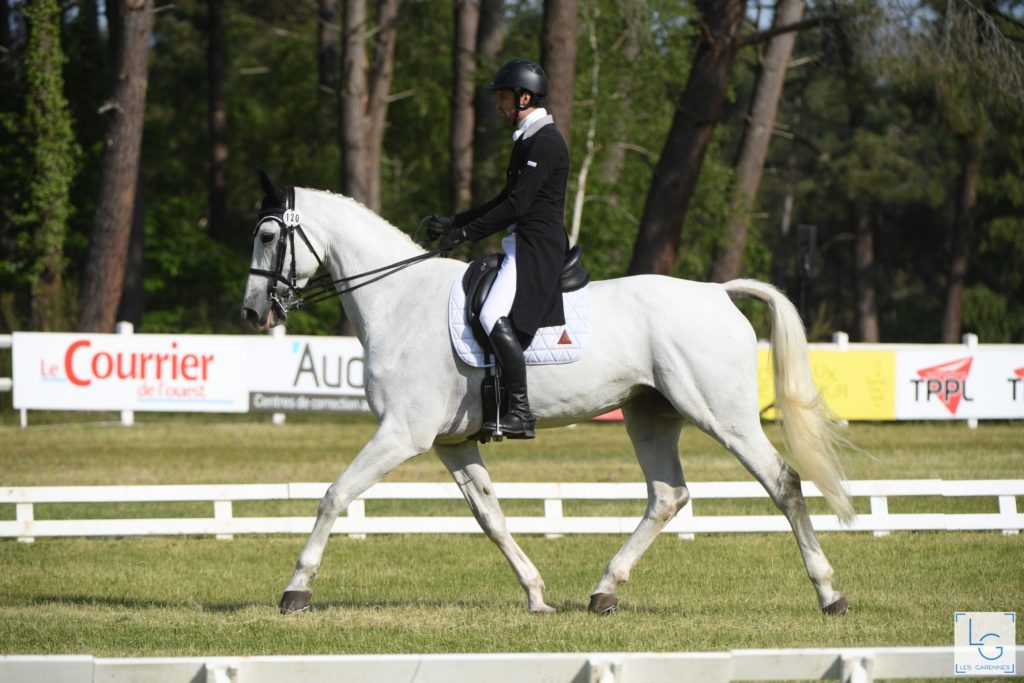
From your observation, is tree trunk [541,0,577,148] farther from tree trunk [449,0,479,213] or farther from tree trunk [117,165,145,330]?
tree trunk [117,165,145,330]

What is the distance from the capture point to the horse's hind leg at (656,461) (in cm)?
750

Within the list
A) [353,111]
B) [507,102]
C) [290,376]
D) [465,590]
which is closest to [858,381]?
[290,376]

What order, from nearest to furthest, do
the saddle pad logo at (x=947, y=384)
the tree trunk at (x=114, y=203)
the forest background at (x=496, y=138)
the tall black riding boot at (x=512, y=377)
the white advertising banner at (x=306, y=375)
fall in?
the tall black riding boot at (x=512, y=377) < the forest background at (x=496, y=138) < the white advertising banner at (x=306, y=375) < the saddle pad logo at (x=947, y=384) < the tree trunk at (x=114, y=203)

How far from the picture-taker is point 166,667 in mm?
4113

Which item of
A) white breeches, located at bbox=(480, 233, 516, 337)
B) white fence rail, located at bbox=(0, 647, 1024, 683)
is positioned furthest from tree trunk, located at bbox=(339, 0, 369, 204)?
white fence rail, located at bbox=(0, 647, 1024, 683)

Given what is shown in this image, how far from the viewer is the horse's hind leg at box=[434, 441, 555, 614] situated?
288 inches

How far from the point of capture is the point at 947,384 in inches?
790

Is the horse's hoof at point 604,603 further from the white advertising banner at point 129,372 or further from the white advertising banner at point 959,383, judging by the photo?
the white advertising banner at point 959,383

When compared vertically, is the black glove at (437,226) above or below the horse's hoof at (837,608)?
above

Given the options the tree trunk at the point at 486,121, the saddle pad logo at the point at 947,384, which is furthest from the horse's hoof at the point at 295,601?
the tree trunk at the point at 486,121

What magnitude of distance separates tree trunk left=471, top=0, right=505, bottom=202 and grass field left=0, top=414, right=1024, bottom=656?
1154cm

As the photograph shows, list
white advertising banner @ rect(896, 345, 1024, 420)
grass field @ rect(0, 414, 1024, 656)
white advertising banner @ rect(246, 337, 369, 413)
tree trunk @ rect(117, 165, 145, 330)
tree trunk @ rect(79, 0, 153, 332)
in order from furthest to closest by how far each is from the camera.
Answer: tree trunk @ rect(117, 165, 145, 330), tree trunk @ rect(79, 0, 153, 332), white advertising banner @ rect(896, 345, 1024, 420), white advertising banner @ rect(246, 337, 369, 413), grass field @ rect(0, 414, 1024, 656)

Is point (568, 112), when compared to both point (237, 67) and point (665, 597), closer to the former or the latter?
point (665, 597)

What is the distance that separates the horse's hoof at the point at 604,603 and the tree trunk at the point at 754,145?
1926 centimetres
